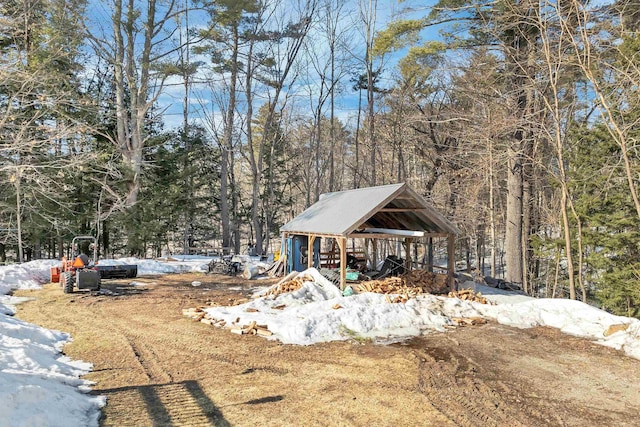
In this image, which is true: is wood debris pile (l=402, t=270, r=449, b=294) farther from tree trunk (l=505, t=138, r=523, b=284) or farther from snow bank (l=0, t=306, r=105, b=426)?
snow bank (l=0, t=306, r=105, b=426)

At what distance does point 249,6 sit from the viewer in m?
21.4

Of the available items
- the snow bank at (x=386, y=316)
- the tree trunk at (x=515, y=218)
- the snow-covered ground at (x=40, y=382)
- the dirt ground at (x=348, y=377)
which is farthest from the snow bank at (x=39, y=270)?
the tree trunk at (x=515, y=218)

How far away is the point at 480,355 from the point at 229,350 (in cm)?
458

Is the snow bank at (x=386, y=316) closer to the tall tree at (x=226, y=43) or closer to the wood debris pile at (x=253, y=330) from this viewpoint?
the wood debris pile at (x=253, y=330)

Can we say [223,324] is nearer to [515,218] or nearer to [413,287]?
[413,287]

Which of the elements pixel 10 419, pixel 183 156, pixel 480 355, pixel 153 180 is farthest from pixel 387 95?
pixel 10 419

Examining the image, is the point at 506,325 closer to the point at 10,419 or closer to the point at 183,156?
the point at 10,419

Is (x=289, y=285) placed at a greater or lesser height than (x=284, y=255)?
lesser

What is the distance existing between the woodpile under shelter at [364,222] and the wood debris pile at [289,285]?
3.95ft

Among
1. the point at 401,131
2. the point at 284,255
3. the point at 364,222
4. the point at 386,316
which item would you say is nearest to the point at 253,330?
the point at 386,316

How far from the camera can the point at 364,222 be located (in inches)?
474

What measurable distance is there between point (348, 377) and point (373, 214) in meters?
6.08

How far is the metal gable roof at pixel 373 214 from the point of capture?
11.1 metres

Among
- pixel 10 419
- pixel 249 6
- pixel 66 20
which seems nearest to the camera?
pixel 10 419
